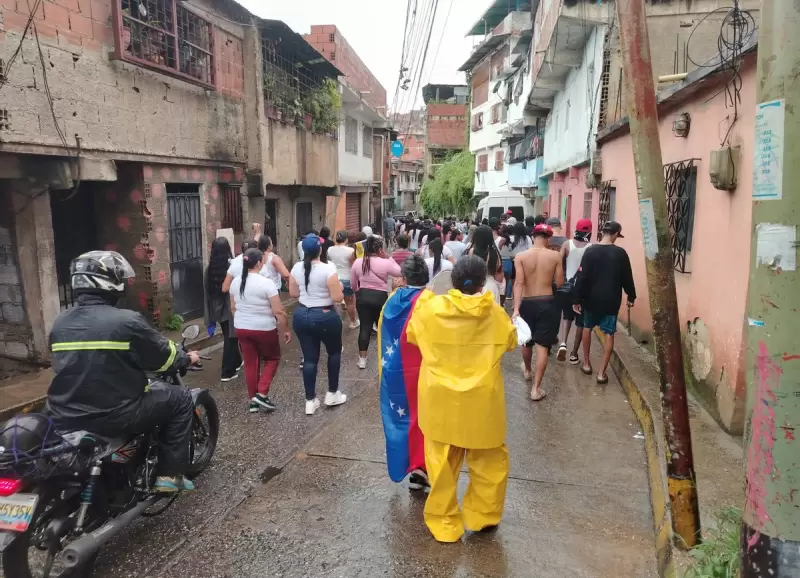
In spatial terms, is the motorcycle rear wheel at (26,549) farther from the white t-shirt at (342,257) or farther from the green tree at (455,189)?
the green tree at (455,189)

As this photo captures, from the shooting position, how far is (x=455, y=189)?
37.6 meters

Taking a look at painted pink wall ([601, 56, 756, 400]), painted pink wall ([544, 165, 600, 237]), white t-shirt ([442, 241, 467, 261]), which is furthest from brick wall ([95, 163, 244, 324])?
painted pink wall ([544, 165, 600, 237])

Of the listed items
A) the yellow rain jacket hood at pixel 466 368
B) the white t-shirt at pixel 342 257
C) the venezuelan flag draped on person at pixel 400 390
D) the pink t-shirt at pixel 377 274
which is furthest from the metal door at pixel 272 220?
the yellow rain jacket hood at pixel 466 368

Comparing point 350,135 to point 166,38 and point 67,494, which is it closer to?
point 166,38

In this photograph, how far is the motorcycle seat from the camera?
9.69 ft

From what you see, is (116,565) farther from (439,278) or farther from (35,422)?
(439,278)

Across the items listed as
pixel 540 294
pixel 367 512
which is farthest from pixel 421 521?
pixel 540 294

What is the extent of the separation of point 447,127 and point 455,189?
1492 cm

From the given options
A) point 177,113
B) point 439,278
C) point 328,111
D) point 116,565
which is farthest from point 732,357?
point 328,111

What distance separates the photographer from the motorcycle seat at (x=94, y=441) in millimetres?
2953

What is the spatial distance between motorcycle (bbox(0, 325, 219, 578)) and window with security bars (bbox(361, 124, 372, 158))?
19852 millimetres

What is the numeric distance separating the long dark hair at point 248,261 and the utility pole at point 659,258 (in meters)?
3.52

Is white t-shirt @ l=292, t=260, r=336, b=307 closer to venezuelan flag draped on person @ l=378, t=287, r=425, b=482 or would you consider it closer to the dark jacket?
venezuelan flag draped on person @ l=378, t=287, r=425, b=482

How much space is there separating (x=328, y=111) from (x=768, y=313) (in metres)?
14.9
